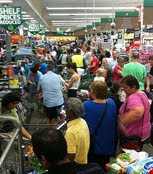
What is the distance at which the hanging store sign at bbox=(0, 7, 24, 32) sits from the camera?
35.7ft

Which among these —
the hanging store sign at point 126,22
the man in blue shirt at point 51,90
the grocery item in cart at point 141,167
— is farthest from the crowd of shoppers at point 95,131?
the hanging store sign at point 126,22

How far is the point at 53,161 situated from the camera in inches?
88.7

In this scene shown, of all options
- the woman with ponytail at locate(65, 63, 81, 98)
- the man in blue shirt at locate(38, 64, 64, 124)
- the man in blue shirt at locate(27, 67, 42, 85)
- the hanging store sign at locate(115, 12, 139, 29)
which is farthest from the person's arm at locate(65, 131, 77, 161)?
the hanging store sign at locate(115, 12, 139, 29)

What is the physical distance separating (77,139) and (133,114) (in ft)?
3.62

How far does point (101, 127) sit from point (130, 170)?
3.32 ft

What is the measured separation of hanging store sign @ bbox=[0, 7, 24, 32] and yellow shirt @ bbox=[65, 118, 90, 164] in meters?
7.89

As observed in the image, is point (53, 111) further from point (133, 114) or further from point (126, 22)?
point (126, 22)

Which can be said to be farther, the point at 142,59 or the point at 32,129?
the point at 142,59

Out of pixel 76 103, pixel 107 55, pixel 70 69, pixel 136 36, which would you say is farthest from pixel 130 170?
pixel 136 36

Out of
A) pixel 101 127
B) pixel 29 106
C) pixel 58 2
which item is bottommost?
pixel 29 106

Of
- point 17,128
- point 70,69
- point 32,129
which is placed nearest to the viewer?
point 17,128

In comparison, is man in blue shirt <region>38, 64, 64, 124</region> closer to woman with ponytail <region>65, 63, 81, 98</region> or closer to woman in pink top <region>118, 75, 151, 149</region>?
woman with ponytail <region>65, 63, 81, 98</region>

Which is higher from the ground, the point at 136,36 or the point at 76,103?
the point at 136,36

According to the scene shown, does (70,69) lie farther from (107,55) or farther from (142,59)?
(107,55)
